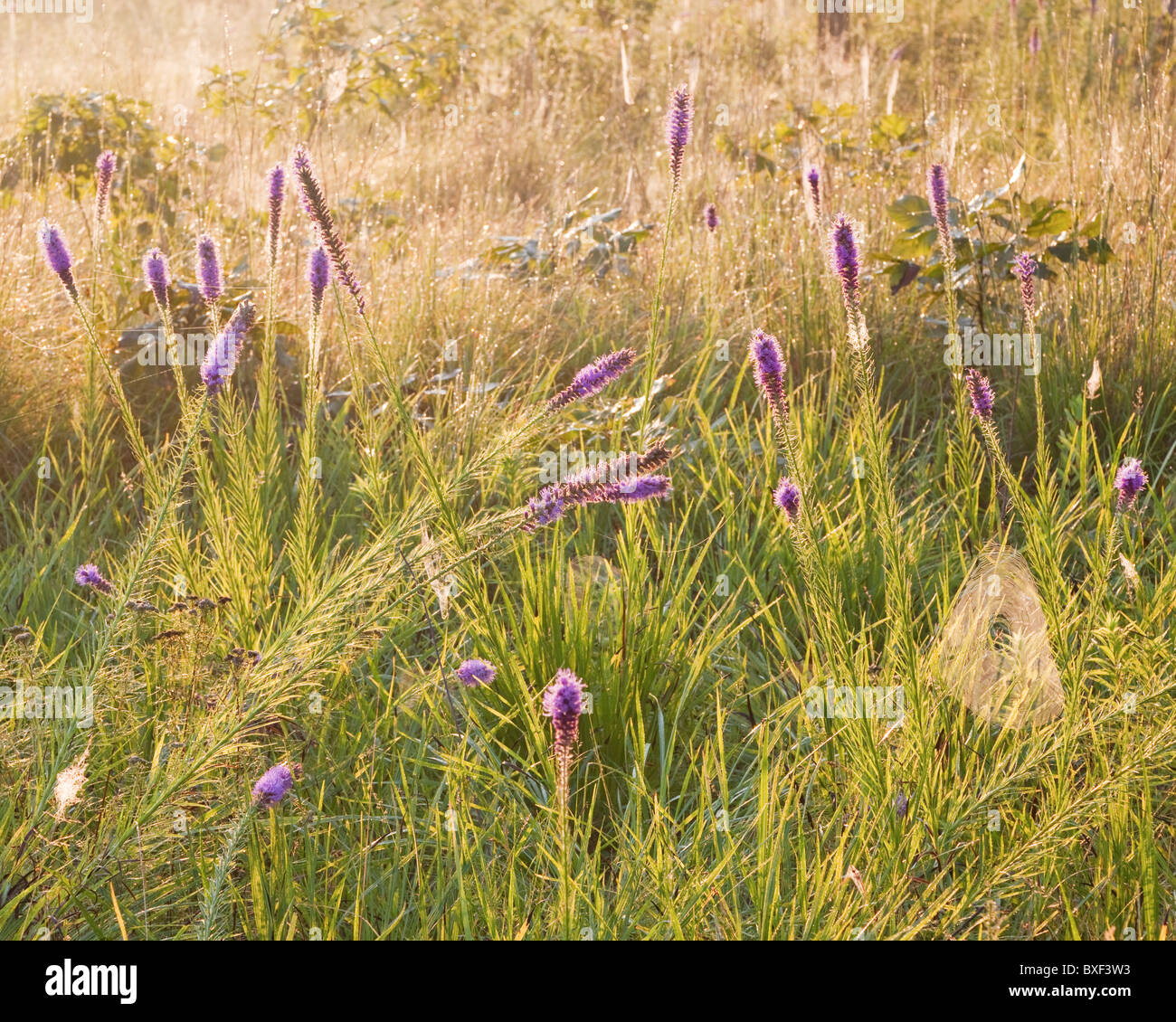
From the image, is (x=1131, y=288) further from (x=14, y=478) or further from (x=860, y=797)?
(x=14, y=478)

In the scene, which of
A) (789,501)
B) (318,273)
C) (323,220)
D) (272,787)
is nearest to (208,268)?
(318,273)

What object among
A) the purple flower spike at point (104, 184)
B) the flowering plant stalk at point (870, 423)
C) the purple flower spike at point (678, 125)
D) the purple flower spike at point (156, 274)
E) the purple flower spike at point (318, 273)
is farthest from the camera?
the purple flower spike at point (104, 184)

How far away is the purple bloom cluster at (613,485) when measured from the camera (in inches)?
51.7

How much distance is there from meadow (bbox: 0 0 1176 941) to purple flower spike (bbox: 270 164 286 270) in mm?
13

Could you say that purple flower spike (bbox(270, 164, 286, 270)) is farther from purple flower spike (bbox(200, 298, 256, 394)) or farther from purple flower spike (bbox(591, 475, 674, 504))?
purple flower spike (bbox(591, 475, 674, 504))

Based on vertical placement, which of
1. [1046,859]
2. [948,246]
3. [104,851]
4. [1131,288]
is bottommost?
[1046,859]

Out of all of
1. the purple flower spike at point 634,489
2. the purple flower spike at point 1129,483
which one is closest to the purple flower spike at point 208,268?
the purple flower spike at point 634,489

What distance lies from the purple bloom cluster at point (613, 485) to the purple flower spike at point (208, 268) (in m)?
0.88

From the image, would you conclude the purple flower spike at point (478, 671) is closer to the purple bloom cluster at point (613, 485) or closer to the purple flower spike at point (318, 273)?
the purple bloom cluster at point (613, 485)

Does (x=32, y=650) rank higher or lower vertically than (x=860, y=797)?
higher

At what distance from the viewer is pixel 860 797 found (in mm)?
1587

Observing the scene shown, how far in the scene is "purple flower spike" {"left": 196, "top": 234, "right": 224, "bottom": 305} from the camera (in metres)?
1.90
